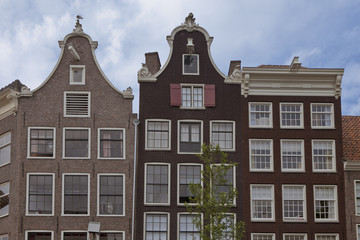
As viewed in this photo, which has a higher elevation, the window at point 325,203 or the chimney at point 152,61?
the chimney at point 152,61

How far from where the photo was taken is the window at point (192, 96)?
3591 cm

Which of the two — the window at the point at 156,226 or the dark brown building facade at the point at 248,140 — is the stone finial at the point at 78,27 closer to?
the dark brown building facade at the point at 248,140

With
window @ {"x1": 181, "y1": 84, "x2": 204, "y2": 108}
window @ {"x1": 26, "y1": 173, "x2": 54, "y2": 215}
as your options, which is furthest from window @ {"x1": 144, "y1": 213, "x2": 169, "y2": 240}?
window @ {"x1": 181, "y1": 84, "x2": 204, "y2": 108}

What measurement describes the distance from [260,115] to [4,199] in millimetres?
14611

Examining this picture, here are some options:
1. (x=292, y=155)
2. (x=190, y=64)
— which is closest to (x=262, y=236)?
(x=292, y=155)

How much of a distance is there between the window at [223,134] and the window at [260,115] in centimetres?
119

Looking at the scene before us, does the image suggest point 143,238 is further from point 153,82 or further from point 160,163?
point 153,82

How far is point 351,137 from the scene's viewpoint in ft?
124

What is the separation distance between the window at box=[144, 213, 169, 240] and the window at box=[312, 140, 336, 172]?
8.55m

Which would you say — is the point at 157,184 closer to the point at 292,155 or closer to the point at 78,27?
the point at 292,155

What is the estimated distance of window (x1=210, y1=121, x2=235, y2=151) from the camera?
35.6m

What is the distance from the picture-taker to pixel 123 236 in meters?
33.9

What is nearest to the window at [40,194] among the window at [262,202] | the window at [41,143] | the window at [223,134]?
the window at [41,143]

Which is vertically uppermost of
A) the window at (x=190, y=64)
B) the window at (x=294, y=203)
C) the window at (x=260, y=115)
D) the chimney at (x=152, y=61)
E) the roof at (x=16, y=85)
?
the chimney at (x=152, y=61)
